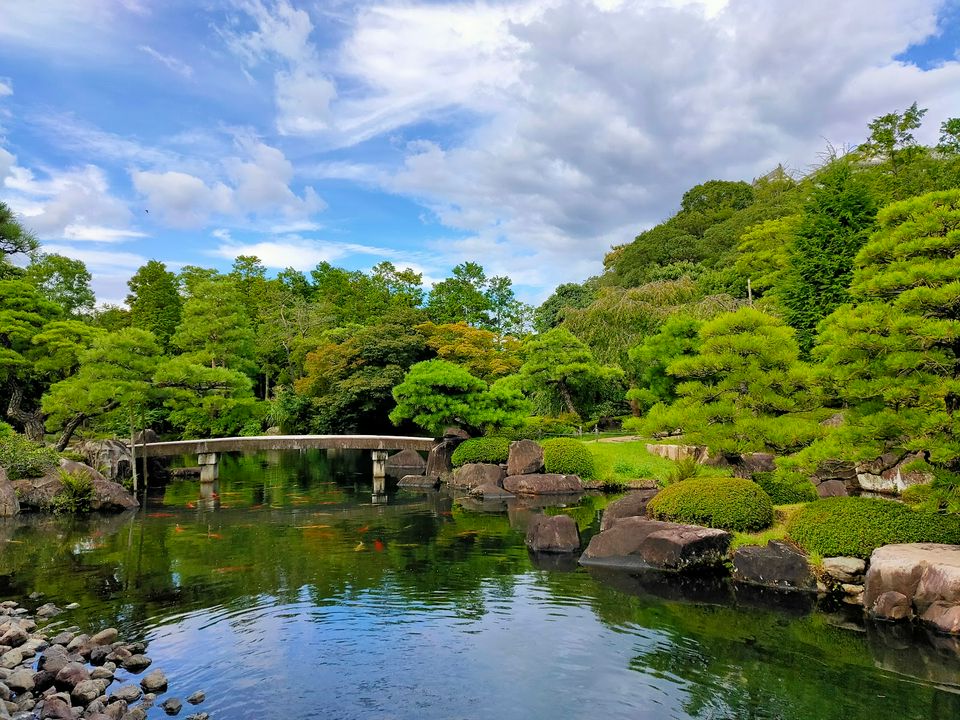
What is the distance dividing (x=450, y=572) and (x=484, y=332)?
25196 mm

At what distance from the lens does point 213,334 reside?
37.8 meters

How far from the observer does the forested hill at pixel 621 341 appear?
10148 millimetres

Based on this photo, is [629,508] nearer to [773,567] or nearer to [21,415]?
[773,567]

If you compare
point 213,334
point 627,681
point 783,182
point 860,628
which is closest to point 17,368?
point 213,334

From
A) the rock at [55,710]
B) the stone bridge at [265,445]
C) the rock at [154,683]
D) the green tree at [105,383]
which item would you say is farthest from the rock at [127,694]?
the stone bridge at [265,445]

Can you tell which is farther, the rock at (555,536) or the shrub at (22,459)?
the shrub at (22,459)

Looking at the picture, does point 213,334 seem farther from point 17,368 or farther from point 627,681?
point 627,681

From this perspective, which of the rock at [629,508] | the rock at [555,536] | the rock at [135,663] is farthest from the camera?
the rock at [629,508]

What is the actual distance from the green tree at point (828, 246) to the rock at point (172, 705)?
20657mm

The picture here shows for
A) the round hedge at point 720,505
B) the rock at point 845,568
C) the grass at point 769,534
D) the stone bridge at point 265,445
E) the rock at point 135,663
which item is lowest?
the rock at point 135,663

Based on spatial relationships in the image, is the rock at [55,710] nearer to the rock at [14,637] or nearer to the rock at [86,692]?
the rock at [86,692]

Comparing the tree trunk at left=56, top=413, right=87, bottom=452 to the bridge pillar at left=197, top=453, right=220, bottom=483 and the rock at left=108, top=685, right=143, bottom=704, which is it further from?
the rock at left=108, top=685, right=143, bottom=704

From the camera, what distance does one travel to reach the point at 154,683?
313 inches

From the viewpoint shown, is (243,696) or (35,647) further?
(35,647)
